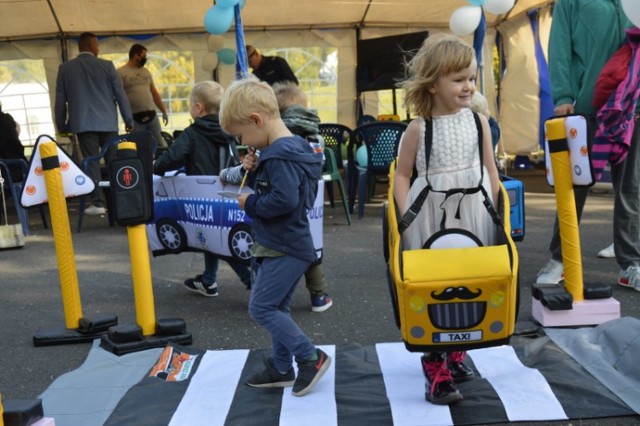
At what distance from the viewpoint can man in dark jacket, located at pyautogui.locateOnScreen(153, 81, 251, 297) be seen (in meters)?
4.87

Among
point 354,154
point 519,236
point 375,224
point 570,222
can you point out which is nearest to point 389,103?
point 354,154

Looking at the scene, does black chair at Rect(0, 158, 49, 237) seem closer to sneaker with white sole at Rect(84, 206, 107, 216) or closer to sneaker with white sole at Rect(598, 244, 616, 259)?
sneaker with white sole at Rect(84, 206, 107, 216)

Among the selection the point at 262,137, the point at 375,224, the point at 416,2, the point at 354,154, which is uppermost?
the point at 416,2

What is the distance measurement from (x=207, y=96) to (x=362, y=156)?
3926mm

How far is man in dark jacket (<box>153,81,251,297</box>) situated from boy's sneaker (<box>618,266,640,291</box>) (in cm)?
251

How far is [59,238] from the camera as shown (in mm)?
4234

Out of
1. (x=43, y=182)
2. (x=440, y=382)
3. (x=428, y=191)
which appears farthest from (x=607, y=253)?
(x=43, y=182)

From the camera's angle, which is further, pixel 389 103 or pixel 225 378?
pixel 389 103

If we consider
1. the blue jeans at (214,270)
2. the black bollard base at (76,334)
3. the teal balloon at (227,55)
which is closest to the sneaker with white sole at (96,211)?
the teal balloon at (227,55)

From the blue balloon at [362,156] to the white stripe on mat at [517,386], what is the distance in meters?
4.90

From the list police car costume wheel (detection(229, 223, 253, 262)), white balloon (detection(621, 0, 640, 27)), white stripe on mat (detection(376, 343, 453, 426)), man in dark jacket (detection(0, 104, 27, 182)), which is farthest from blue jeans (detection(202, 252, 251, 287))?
man in dark jacket (detection(0, 104, 27, 182))

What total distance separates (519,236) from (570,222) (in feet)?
3.38

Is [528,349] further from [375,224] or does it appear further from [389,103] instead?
[389,103]

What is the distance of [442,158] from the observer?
3.07m
